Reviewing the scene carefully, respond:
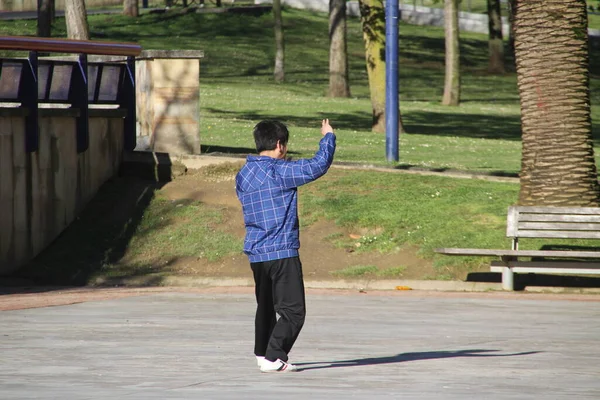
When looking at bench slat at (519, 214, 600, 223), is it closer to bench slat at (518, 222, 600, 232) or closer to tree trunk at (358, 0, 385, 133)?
bench slat at (518, 222, 600, 232)

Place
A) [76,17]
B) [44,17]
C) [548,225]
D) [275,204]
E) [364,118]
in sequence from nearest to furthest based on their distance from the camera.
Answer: [275,204] → [548,225] → [76,17] → [364,118] → [44,17]

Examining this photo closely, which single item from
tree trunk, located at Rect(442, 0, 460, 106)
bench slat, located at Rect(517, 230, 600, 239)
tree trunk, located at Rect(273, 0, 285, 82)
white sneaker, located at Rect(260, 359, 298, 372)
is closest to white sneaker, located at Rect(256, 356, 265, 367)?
white sneaker, located at Rect(260, 359, 298, 372)

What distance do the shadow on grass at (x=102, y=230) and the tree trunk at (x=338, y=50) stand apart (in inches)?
730

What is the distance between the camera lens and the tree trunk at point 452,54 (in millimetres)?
35875

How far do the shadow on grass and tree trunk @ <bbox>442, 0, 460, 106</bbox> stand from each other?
66.6 ft

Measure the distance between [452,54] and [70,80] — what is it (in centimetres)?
2193

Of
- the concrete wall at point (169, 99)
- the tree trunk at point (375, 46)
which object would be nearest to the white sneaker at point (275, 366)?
the concrete wall at point (169, 99)

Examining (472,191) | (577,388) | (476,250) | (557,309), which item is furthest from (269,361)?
(472,191)

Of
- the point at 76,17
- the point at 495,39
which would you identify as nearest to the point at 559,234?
the point at 76,17

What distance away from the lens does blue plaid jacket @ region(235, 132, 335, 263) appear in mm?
7383

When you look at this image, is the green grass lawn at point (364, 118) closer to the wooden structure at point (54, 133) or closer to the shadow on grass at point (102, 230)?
the shadow on grass at point (102, 230)

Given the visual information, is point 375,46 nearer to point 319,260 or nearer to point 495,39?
point 319,260

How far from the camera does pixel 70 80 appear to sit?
53.4ft

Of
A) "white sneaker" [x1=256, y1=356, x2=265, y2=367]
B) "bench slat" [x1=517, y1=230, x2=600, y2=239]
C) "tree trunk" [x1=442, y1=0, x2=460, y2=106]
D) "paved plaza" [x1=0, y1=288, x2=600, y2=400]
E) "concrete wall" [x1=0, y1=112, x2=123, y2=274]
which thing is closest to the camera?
"paved plaza" [x1=0, y1=288, x2=600, y2=400]
